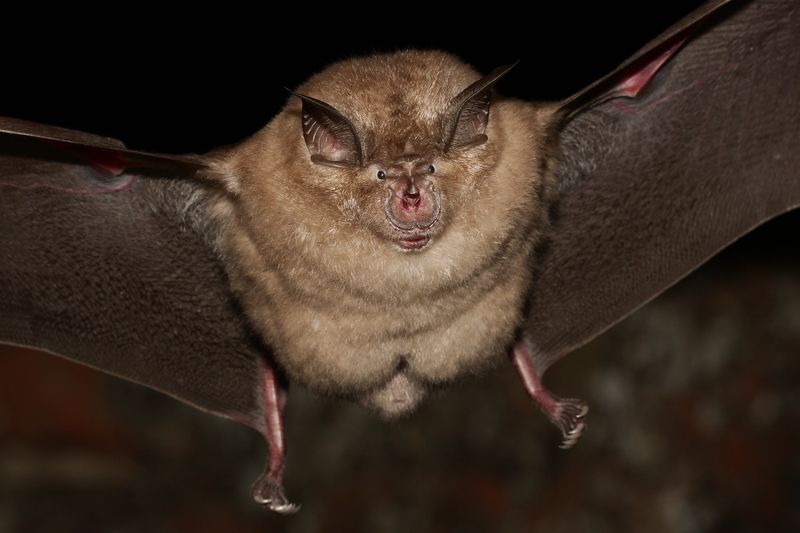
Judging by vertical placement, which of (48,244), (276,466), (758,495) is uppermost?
(48,244)

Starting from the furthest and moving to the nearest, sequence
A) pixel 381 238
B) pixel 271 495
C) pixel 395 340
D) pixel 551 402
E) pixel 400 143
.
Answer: pixel 551 402
pixel 271 495
pixel 395 340
pixel 381 238
pixel 400 143

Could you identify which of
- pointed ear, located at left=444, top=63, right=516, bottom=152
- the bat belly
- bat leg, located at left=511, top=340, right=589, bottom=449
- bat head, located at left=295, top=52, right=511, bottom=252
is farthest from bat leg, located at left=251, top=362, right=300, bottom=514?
pointed ear, located at left=444, top=63, right=516, bottom=152

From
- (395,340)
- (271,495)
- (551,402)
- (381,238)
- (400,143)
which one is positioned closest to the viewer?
(400,143)

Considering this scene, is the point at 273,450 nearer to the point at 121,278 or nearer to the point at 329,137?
the point at 121,278

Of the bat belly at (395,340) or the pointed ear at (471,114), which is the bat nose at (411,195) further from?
the bat belly at (395,340)

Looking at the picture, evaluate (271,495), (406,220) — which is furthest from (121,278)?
(406,220)

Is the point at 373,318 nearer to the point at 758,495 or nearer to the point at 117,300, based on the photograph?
the point at 117,300

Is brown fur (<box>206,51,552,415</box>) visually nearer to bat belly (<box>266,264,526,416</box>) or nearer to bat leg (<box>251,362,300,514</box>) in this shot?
bat belly (<box>266,264,526,416</box>)

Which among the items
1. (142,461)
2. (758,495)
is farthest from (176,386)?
(758,495)
